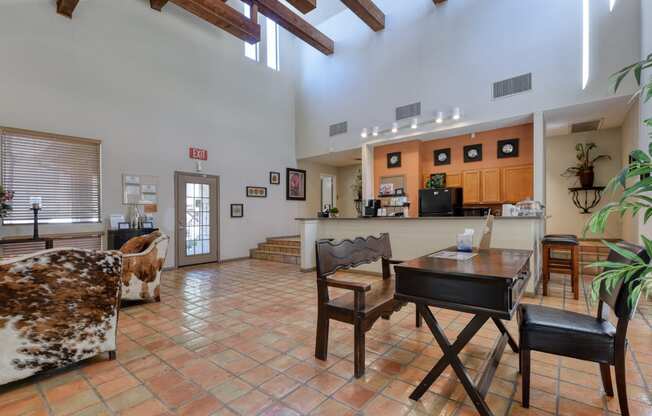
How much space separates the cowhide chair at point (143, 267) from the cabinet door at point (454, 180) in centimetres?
566

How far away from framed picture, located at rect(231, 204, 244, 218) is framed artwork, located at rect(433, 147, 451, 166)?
15.6 ft

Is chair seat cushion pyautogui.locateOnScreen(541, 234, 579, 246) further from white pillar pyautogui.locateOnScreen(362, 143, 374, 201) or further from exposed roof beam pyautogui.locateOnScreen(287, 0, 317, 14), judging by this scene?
exposed roof beam pyautogui.locateOnScreen(287, 0, 317, 14)

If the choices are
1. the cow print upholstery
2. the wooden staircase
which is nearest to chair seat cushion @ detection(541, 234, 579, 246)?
the wooden staircase

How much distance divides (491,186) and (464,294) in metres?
5.30

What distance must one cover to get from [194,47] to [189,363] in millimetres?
6606

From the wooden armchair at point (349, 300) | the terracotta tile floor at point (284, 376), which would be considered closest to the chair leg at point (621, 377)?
the terracotta tile floor at point (284, 376)

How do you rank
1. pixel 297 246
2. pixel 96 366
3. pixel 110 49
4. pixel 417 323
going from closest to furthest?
1. pixel 96 366
2. pixel 417 323
3. pixel 110 49
4. pixel 297 246

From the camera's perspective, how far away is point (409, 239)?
4820 mm

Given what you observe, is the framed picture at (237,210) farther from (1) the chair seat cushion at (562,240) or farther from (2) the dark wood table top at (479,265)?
(1) the chair seat cushion at (562,240)

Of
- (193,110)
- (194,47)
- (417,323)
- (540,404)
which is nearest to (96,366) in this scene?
(417,323)

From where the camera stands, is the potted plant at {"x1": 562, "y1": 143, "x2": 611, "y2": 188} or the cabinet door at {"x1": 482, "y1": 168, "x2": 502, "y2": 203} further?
the potted plant at {"x1": 562, "y1": 143, "x2": 611, "y2": 188}

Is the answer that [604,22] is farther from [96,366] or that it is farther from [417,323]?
[96,366]

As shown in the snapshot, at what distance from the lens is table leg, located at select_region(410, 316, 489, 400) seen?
68.2 inches

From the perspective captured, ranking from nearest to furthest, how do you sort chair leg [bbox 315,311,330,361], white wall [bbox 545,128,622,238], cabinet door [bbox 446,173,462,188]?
chair leg [bbox 315,311,330,361], white wall [bbox 545,128,622,238], cabinet door [bbox 446,173,462,188]
